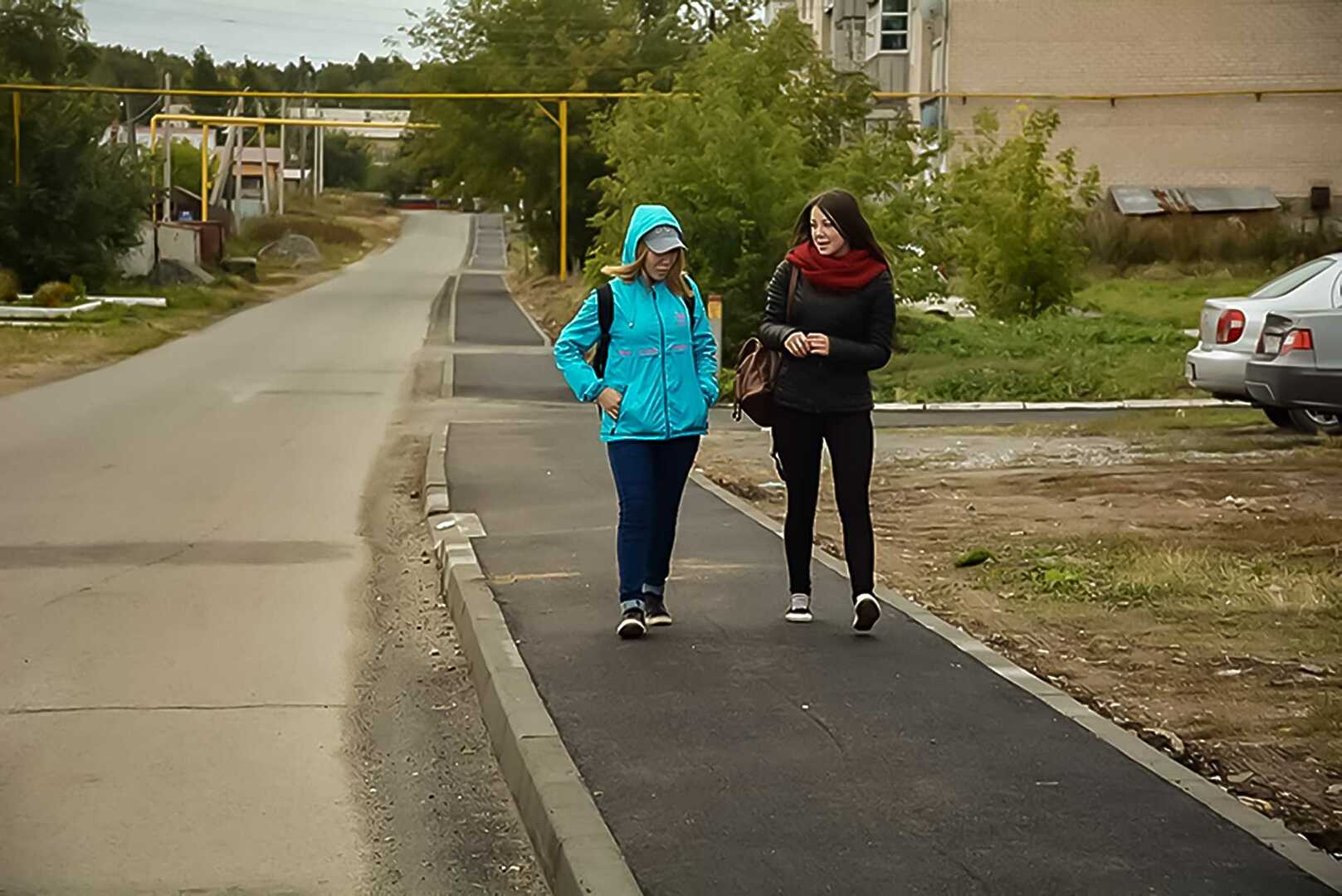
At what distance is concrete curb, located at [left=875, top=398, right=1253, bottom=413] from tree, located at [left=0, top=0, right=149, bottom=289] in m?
30.4

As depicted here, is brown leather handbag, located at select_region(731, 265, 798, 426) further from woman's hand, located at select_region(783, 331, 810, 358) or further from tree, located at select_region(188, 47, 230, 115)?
tree, located at select_region(188, 47, 230, 115)

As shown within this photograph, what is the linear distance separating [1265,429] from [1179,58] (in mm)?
31268

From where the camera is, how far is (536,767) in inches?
230

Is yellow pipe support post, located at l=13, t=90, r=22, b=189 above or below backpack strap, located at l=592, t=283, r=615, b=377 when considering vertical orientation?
above

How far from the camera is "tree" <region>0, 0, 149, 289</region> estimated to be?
4550cm

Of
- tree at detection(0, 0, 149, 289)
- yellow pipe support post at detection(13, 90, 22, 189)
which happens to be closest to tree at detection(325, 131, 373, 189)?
tree at detection(0, 0, 149, 289)

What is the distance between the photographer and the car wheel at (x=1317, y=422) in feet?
50.8

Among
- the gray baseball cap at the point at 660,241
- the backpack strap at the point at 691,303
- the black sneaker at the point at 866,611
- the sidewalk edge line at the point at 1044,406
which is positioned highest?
the gray baseball cap at the point at 660,241

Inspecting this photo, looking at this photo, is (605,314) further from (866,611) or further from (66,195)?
(66,195)

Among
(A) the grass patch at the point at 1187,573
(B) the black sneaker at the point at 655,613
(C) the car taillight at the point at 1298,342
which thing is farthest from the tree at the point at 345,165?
(B) the black sneaker at the point at 655,613

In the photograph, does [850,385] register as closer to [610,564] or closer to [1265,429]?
[610,564]

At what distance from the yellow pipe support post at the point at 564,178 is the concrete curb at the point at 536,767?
139 ft

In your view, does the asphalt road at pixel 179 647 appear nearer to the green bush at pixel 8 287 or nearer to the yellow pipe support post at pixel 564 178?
the green bush at pixel 8 287

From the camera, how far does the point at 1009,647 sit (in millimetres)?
7973
